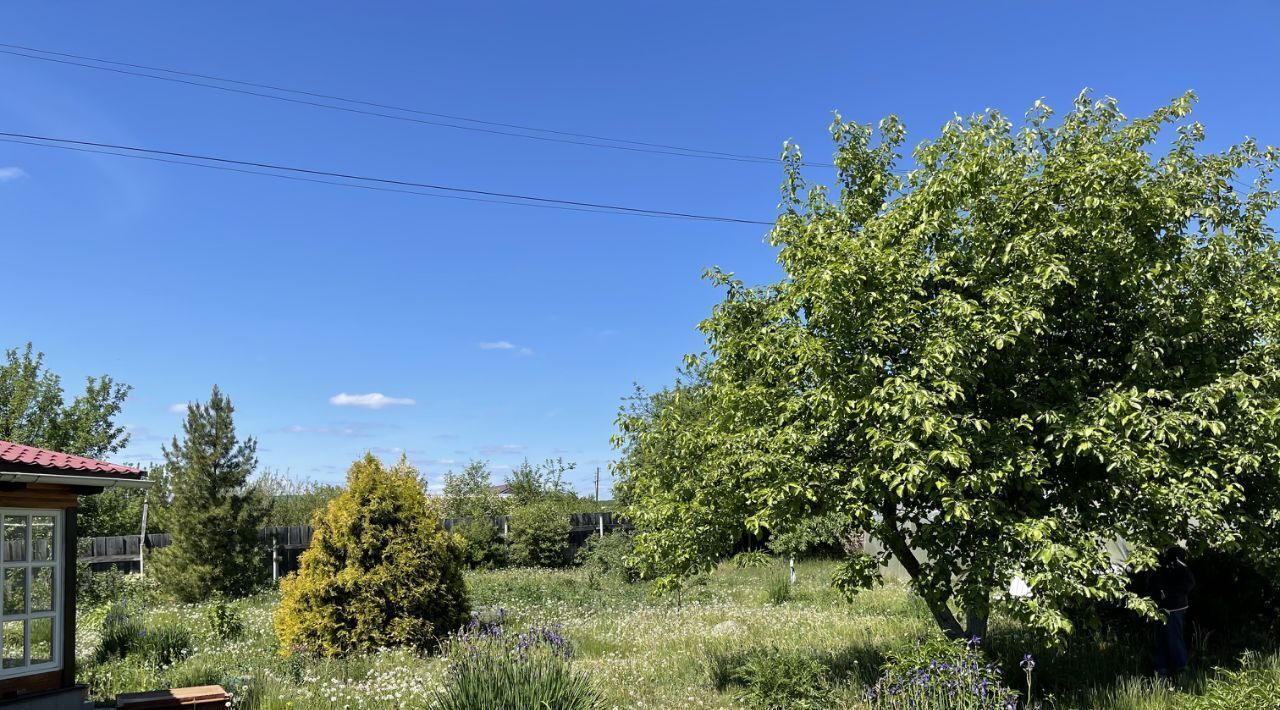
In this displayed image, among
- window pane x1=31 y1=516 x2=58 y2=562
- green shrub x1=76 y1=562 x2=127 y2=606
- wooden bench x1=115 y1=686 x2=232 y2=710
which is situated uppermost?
window pane x1=31 y1=516 x2=58 y2=562

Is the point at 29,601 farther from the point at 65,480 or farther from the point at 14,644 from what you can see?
the point at 65,480

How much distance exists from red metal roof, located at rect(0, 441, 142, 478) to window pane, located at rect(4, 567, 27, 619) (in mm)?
1023

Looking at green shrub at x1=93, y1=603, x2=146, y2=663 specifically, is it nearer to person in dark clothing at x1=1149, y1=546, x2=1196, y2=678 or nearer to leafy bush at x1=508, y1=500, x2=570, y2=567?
person in dark clothing at x1=1149, y1=546, x2=1196, y2=678

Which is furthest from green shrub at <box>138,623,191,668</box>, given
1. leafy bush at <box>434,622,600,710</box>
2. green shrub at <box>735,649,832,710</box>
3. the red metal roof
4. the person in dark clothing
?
the person in dark clothing

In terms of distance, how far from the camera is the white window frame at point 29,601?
7754mm

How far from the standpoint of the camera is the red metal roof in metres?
7.59

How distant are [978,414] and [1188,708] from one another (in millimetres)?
2994

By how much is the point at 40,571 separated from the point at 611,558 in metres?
12.9

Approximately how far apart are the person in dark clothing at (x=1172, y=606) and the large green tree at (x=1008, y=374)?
30.7 inches

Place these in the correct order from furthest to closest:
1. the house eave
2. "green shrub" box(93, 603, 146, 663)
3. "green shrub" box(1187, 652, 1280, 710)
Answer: "green shrub" box(93, 603, 146, 663) < the house eave < "green shrub" box(1187, 652, 1280, 710)

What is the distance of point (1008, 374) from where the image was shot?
7.61 meters

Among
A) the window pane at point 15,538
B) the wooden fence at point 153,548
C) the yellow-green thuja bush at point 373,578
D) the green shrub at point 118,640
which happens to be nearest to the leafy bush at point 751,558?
the yellow-green thuja bush at point 373,578

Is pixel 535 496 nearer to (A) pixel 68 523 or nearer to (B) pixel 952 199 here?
(A) pixel 68 523

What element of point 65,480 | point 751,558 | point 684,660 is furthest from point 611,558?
point 65,480
